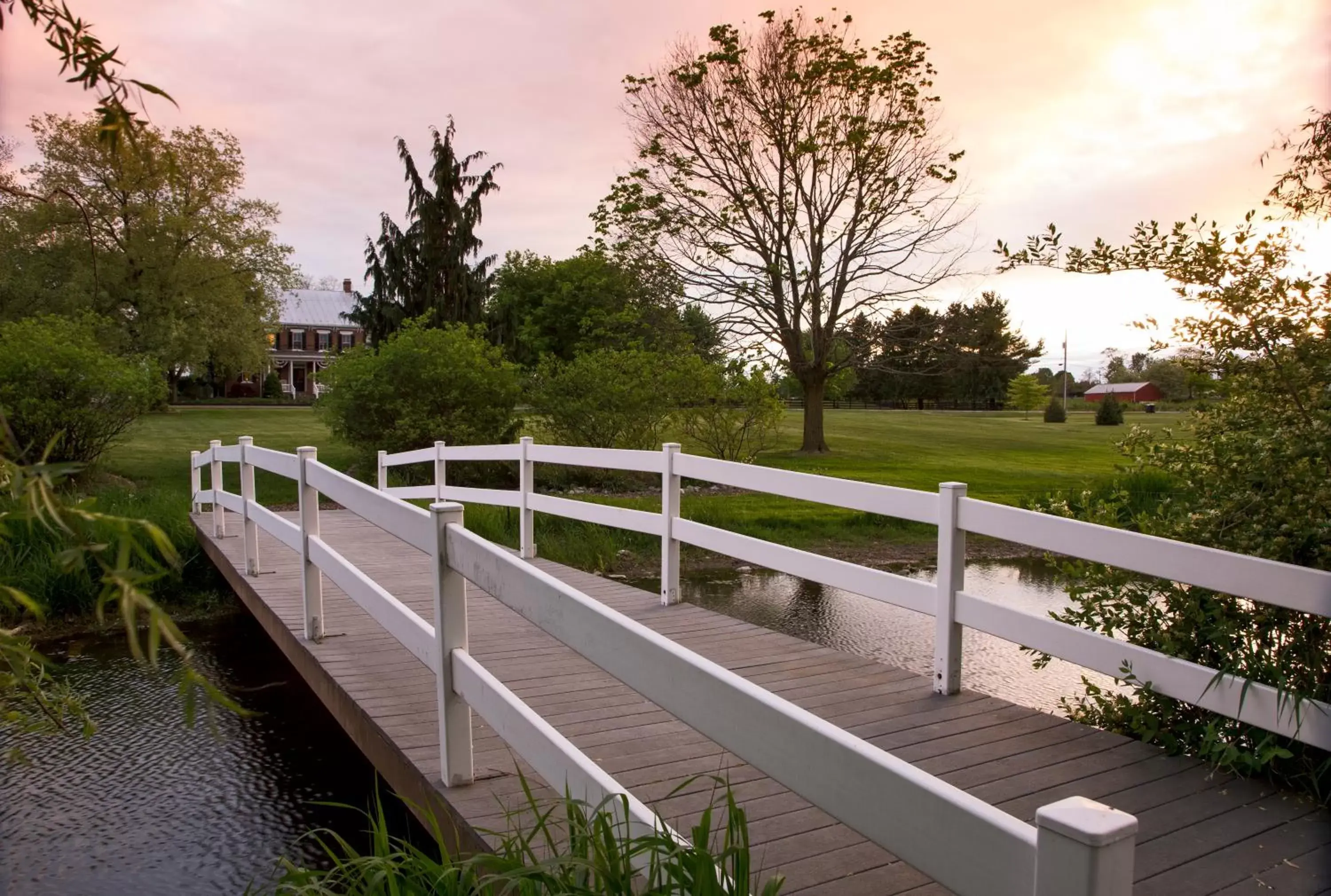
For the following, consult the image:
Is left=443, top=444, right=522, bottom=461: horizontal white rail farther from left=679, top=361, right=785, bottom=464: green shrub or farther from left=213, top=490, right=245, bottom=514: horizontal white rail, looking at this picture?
left=679, top=361, right=785, bottom=464: green shrub

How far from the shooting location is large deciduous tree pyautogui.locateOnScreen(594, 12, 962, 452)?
23125 millimetres

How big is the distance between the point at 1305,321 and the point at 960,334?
2201cm

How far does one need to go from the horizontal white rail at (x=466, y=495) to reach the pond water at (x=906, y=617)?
5.79 feet

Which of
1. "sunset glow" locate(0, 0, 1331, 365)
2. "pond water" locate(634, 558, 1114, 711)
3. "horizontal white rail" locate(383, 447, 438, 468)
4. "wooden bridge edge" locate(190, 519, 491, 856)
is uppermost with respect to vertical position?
"sunset glow" locate(0, 0, 1331, 365)

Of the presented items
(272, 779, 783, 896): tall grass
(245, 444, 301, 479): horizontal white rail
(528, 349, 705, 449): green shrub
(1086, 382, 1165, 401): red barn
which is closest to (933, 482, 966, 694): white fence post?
(272, 779, 783, 896): tall grass

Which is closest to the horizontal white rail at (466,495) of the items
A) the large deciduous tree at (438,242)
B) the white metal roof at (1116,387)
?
the large deciduous tree at (438,242)

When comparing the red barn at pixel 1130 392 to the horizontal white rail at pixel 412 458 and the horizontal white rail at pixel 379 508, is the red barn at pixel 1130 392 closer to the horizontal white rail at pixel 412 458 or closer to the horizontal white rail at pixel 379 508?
the horizontal white rail at pixel 412 458

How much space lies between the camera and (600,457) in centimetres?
779

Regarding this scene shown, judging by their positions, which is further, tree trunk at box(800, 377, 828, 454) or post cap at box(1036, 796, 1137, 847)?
tree trunk at box(800, 377, 828, 454)

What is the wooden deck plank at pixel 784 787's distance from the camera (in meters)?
3.11

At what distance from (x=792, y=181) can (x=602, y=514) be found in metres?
17.8

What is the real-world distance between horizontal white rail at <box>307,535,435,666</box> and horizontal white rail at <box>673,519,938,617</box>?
7.35 feet

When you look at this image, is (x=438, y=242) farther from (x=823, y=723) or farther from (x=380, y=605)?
(x=823, y=723)

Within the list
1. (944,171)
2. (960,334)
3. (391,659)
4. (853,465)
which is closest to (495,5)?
(391,659)
